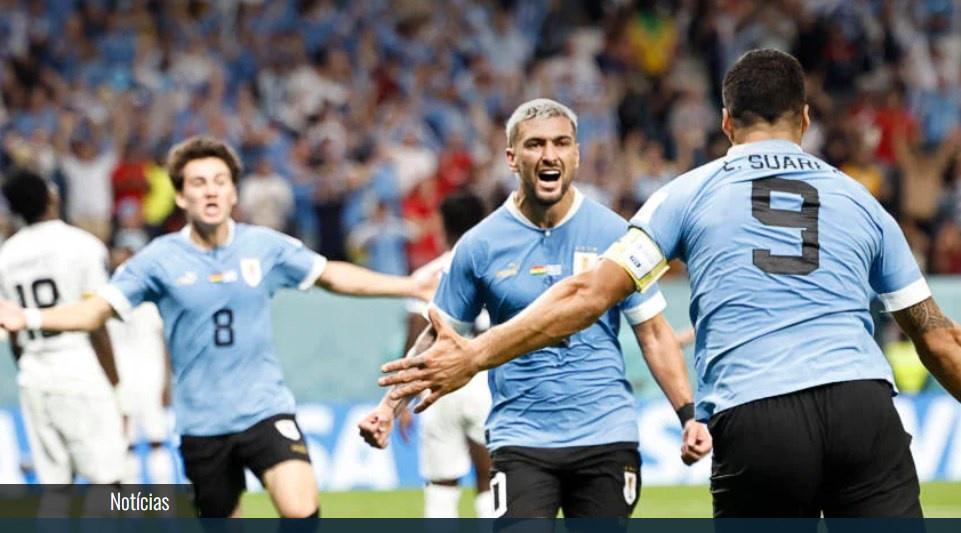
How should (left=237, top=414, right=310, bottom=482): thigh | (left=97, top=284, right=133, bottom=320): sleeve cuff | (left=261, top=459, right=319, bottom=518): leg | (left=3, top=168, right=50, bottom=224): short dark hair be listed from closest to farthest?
(left=261, top=459, right=319, bottom=518): leg, (left=237, top=414, right=310, bottom=482): thigh, (left=97, top=284, right=133, bottom=320): sleeve cuff, (left=3, top=168, right=50, bottom=224): short dark hair

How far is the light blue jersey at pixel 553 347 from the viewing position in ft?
24.1

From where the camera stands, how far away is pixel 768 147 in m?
5.81

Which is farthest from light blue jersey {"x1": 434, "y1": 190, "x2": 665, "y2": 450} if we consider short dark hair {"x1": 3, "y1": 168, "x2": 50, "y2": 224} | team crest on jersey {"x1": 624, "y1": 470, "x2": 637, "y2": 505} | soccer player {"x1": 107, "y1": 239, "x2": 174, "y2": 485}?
soccer player {"x1": 107, "y1": 239, "x2": 174, "y2": 485}

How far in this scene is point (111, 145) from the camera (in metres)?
17.9

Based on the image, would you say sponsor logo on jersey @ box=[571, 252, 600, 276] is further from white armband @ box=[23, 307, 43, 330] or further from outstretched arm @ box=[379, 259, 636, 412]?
white armband @ box=[23, 307, 43, 330]

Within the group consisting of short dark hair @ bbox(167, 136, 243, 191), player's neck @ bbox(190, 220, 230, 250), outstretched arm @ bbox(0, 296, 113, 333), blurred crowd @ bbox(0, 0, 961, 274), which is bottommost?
outstretched arm @ bbox(0, 296, 113, 333)

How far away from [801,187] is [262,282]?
405 centimetres

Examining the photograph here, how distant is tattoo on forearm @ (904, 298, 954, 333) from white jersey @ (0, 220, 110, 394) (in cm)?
621

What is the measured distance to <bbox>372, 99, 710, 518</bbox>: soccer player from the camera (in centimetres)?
729

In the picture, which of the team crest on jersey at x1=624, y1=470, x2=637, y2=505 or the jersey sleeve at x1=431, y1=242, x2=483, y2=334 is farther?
the jersey sleeve at x1=431, y1=242, x2=483, y2=334

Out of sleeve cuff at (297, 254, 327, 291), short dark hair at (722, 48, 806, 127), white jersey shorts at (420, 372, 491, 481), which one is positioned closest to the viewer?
short dark hair at (722, 48, 806, 127)

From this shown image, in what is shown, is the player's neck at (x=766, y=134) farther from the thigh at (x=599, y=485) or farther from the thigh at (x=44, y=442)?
the thigh at (x=44, y=442)

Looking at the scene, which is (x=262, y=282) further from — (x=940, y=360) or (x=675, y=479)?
(x=675, y=479)

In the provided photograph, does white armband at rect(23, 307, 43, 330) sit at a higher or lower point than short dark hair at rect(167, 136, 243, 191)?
lower
